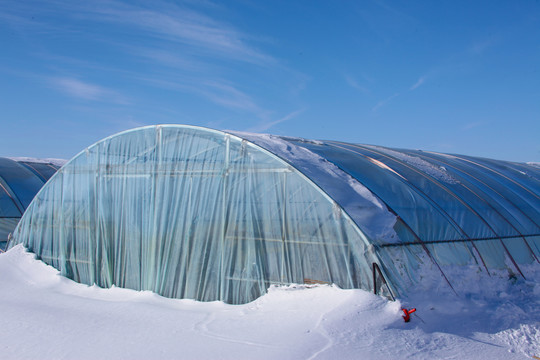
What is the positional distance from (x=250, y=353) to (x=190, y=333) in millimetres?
1352

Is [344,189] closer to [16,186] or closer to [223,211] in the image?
[223,211]

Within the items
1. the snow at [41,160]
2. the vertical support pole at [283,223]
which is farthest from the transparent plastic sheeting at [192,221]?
the snow at [41,160]

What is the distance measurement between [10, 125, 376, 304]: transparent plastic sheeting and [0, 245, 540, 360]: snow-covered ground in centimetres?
48

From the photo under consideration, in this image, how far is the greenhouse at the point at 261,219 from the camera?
798 centimetres

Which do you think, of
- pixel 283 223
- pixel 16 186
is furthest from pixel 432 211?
pixel 16 186

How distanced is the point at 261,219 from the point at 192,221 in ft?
5.40

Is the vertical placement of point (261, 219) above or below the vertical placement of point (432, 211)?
below

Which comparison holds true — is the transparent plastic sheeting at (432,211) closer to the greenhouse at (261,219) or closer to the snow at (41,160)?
the greenhouse at (261,219)

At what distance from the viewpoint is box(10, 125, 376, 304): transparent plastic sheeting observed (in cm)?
806

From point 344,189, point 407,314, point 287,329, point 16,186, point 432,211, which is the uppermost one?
point 344,189

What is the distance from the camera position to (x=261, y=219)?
8656 millimetres

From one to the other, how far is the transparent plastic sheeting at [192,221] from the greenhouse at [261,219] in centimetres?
2

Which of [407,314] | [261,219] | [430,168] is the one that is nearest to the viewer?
[407,314]

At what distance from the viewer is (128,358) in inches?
248
